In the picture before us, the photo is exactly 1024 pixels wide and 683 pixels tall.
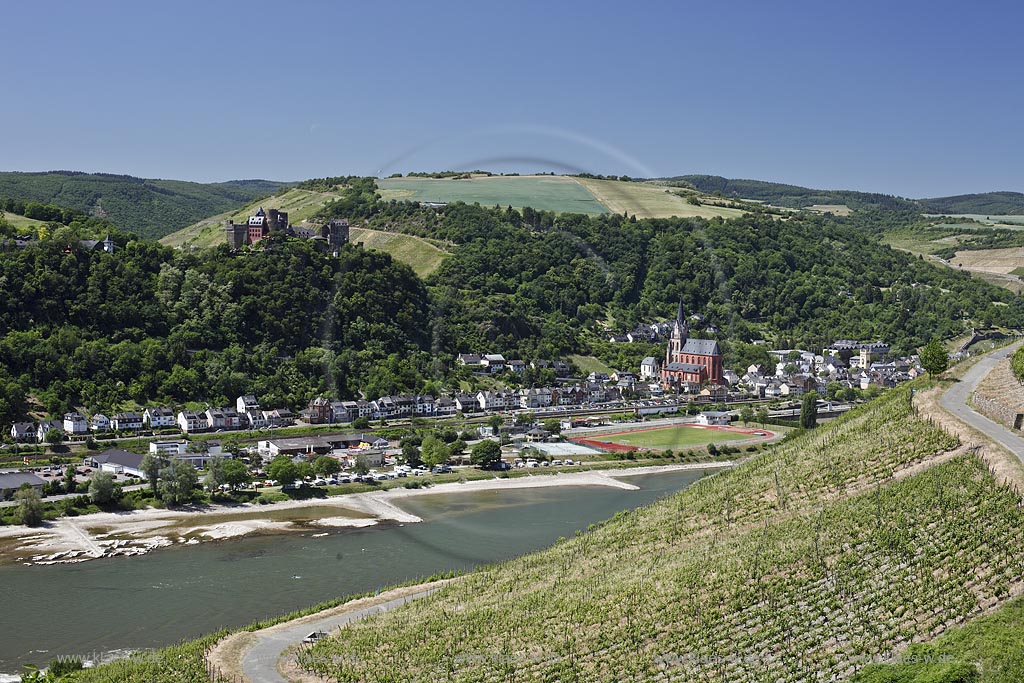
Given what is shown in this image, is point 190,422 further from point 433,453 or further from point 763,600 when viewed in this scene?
point 763,600

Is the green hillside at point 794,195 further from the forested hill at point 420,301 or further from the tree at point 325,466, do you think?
the tree at point 325,466

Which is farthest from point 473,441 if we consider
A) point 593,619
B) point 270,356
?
point 593,619

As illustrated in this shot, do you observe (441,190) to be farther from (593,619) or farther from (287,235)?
(593,619)

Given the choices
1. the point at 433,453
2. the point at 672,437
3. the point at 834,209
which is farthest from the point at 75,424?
the point at 834,209

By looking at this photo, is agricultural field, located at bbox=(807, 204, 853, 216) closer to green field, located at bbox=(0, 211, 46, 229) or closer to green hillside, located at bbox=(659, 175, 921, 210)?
green hillside, located at bbox=(659, 175, 921, 210)

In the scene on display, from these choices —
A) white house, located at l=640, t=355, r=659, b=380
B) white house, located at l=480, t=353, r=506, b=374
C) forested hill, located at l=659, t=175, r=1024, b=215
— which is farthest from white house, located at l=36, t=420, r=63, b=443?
forested hill, located at l=659, t=175, r=1024, b=215

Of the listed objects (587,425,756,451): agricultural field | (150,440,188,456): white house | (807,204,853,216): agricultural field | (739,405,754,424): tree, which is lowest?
(587,425,756,451): agricultural field
